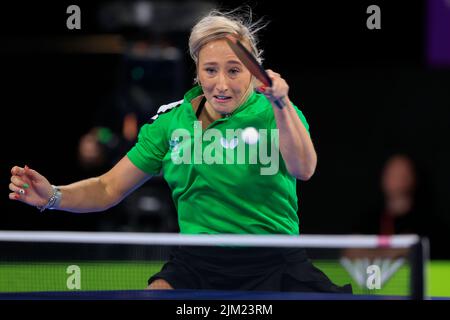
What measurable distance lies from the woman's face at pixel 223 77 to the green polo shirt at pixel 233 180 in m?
0.05

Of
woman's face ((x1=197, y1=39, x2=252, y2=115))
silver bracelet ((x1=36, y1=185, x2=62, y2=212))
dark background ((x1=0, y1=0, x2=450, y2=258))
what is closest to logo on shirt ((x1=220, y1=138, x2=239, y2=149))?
woman's face ((x1=197, y1=39, x2=252, y2=115))

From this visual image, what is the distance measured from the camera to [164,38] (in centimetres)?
934

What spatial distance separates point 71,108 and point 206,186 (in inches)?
242

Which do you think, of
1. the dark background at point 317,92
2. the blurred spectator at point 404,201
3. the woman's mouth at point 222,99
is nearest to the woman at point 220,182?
the woman's mouth at point 222,99

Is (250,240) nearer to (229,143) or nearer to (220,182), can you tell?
(220,182)

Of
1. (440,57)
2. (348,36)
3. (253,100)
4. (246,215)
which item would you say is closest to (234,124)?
(253,100)

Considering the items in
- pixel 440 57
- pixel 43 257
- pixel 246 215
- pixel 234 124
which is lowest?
pixel 43 257

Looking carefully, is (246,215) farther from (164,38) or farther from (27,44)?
(27,44)

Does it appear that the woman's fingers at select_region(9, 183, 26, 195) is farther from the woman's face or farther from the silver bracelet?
the woman's face

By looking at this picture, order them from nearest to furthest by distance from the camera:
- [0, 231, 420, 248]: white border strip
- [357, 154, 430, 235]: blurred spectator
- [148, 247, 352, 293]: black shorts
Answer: [0, 231, 420, 248]: white border strip
[148, 247, 352, 293]: black shorts
[357, 154, 430, 235]: blurred spectator

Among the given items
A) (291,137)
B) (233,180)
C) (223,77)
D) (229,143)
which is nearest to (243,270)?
(233,180)

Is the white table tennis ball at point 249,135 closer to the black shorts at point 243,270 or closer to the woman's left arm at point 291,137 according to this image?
the woman's left arm at point 291,137

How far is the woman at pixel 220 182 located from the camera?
161 inches

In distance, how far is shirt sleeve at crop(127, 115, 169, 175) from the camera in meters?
4.32
